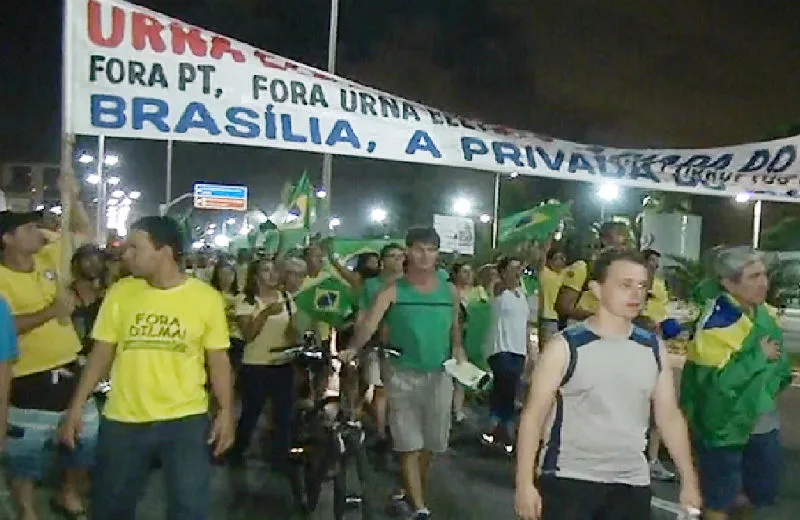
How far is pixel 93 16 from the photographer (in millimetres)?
6621

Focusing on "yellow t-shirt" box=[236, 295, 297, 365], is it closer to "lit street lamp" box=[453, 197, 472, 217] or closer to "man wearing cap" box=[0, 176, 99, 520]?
"man wearing cap" box=[0, 176, 99, 520]

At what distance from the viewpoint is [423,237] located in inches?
290

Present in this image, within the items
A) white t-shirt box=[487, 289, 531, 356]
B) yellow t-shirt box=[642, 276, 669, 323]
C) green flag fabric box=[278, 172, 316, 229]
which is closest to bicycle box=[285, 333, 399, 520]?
yellow t-shirt box=[642, 276, 669, 323]

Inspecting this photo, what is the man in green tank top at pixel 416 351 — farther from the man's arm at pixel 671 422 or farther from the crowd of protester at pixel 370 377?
the man's arm at pixel 671 422

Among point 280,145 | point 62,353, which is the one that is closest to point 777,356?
point 280,145

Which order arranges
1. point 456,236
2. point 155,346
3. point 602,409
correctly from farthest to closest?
point 456,236 → point 155,346 → point 602,409

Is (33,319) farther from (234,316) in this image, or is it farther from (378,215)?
(378,215)

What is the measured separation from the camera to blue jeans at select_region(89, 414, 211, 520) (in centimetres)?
545

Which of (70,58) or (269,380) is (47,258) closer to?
(70,58)

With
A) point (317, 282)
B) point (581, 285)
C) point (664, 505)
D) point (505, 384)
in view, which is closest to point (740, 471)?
point (664, 505)

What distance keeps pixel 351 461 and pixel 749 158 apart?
3.46 meters

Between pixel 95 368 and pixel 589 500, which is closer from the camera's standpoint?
pixel 589 500

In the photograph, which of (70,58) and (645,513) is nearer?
(645,513)

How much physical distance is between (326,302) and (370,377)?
1.02 metres
